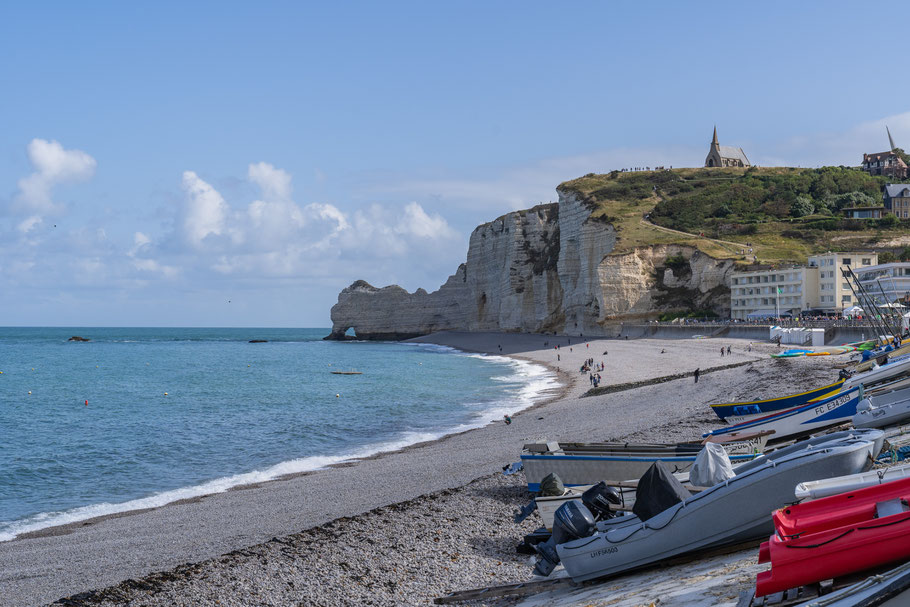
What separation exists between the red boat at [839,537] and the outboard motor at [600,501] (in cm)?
485

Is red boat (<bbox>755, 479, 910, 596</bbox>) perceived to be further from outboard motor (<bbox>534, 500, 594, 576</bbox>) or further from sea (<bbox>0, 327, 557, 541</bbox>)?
sea (<bbox>0, 327, 557, 541</bbox>)

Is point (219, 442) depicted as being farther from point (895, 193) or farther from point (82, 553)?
point (895, 193)

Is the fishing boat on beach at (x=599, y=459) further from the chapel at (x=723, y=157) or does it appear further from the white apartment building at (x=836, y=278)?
the chapel at (x=723, y=157)

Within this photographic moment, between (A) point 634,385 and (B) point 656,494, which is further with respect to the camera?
(A) point 634,385

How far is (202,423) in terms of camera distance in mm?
38750

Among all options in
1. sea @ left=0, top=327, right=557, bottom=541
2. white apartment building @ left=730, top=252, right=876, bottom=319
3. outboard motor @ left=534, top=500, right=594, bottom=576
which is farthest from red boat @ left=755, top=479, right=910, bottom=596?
white apartment building @ left=730, top=252, right=876, bottom=319

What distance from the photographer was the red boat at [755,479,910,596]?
533 centimetres

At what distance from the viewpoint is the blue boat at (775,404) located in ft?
65.9

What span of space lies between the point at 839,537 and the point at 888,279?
70.0m

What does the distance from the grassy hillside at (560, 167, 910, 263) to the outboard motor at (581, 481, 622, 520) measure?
81.2m

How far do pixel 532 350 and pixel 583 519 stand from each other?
262 ft

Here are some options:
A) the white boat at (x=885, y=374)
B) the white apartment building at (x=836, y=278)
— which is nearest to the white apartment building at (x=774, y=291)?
the white apartment building at (x=836, y=278)

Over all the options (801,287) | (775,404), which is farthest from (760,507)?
(801,287)

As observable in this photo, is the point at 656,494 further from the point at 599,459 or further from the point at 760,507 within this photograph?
the point at 599,459
